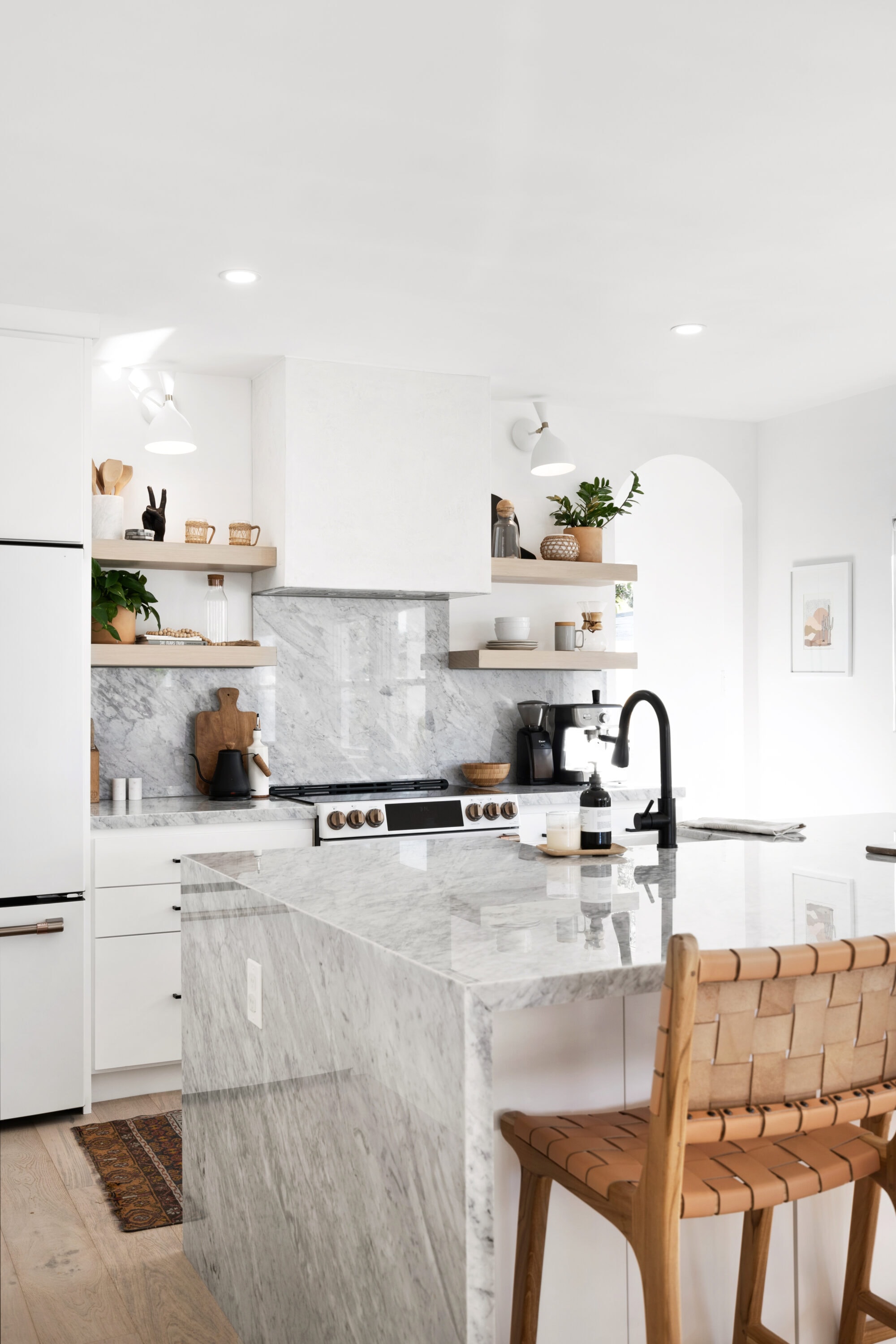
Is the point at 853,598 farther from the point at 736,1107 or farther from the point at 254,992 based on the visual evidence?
the point at 736,1107

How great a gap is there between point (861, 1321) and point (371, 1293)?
89 centimetres

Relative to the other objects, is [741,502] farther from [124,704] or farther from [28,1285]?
[28,1285]

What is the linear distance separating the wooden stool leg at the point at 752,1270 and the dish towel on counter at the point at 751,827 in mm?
1338

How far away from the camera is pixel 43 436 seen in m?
3.83

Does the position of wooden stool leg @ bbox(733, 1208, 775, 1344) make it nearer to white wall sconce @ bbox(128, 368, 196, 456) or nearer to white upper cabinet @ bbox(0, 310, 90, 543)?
white upper cabinet @ bbox(0, 310, 90, 543)

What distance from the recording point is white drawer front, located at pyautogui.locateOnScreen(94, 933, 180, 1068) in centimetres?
388

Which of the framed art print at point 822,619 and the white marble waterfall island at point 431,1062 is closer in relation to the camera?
the white marble waterfall island at point 431,1062

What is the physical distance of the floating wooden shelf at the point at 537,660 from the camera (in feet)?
16.4

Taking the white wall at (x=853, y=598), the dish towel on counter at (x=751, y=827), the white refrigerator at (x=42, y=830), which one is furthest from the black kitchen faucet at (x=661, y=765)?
the white wall at (x=853, y=598)

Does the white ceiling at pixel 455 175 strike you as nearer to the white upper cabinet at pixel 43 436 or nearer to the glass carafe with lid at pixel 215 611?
the white upper cabinet at pixel 43 436

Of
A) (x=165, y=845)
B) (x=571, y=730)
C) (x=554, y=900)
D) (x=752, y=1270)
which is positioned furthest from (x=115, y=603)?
(x=752, y=1270)

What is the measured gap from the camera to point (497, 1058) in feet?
5.93

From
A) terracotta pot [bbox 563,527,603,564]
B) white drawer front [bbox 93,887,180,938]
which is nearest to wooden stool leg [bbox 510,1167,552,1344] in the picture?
white drawer front [bbox 93,887,180,938]

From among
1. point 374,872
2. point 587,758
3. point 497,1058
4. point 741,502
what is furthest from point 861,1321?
point 741,502
